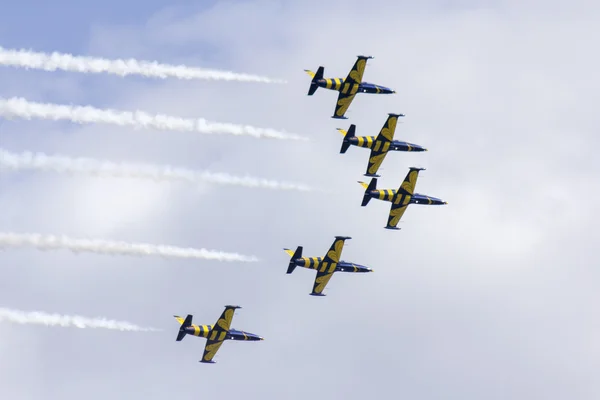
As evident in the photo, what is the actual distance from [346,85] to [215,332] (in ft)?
75.6

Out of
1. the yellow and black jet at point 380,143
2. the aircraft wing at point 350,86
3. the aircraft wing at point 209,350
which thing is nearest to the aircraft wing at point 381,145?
the yellow and black jet at point 380,143

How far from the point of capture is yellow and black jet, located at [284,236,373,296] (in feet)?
590

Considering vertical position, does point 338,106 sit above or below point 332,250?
above

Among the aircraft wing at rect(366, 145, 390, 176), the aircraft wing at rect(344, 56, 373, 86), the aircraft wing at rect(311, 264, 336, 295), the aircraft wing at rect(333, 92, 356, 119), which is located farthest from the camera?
the aircraft wing at rect(311, 264, 336, 295)

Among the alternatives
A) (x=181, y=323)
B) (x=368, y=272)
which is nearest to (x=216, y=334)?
(x=181, y=323)

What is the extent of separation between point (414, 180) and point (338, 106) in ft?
33.8

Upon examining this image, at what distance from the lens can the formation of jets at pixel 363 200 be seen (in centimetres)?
17662

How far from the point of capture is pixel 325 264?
183 meters

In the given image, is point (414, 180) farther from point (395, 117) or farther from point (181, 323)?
point (181, 323)

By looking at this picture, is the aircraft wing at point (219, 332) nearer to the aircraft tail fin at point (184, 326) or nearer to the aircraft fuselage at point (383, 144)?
the aircraft tail fin at point (184, 326)

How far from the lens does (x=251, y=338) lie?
594 feet

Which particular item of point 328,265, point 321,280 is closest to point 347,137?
point 328,265

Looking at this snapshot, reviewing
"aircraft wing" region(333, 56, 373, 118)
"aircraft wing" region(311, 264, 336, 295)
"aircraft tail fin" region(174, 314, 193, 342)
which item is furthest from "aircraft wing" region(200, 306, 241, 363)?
"aircraft wing" region(333, 56, 373, 118)

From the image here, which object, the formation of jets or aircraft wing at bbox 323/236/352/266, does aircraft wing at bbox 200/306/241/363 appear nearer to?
the formation of jets
